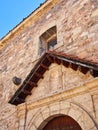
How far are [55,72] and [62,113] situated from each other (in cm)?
109

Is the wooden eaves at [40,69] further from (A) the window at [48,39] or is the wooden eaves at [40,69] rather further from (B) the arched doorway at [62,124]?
(A) the window at [48,39]

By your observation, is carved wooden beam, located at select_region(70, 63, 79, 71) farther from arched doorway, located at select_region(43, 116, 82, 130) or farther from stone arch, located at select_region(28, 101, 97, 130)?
arched doorway, located at select_region(43, 116, 82, 130)

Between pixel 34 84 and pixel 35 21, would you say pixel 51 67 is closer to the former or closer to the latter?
pixel 34 84

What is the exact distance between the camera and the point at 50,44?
6.70m

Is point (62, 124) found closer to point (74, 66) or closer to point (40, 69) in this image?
point (74, 66)

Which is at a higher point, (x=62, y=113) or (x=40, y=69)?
(x=40, y=69)

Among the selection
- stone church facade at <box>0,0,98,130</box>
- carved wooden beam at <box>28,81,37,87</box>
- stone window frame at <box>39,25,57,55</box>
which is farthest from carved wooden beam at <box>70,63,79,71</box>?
stone window frame at <box>39,25,57,55</box>

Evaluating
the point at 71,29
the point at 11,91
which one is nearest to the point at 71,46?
the point at 71,29

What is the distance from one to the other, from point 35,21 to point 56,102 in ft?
11.4

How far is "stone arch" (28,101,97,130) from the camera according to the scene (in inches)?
159

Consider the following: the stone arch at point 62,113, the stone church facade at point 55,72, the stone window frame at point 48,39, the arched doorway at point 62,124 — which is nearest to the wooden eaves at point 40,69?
the stone church facade at point 55,72

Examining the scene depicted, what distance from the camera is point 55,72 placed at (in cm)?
526

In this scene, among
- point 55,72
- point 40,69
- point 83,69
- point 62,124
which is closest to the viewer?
point 83,69

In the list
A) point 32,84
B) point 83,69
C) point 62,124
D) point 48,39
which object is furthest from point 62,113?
point 48,39
